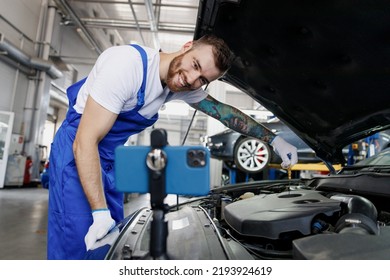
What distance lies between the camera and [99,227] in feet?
2.85

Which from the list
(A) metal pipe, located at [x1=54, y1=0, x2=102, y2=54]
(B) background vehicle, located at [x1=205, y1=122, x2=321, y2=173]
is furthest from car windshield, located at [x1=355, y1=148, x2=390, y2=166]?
(A) metal pipe, located at [x1=54, y1=0, x2=102, y2=54]

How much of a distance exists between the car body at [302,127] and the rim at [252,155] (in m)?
2.73

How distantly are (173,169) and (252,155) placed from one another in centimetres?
400

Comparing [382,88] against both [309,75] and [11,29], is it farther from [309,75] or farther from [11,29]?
[11,29]

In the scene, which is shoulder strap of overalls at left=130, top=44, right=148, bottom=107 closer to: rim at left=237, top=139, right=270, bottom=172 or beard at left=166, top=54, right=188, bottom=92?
beard at left=166, top=54, right=188, bottom=92

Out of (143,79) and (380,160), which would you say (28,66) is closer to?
(143,79)

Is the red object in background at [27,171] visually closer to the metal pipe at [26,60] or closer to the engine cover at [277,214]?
the metal pipe at [26,60]

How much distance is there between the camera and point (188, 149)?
51cm

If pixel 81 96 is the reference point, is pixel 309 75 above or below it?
above

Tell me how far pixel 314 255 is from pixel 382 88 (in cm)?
88

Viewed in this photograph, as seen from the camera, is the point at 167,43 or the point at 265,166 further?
the point at 167,43

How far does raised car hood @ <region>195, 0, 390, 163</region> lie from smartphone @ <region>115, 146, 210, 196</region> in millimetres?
680

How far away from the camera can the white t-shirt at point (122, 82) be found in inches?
37.0

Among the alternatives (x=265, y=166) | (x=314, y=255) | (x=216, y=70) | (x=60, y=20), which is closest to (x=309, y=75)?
(x=216, y=70)
